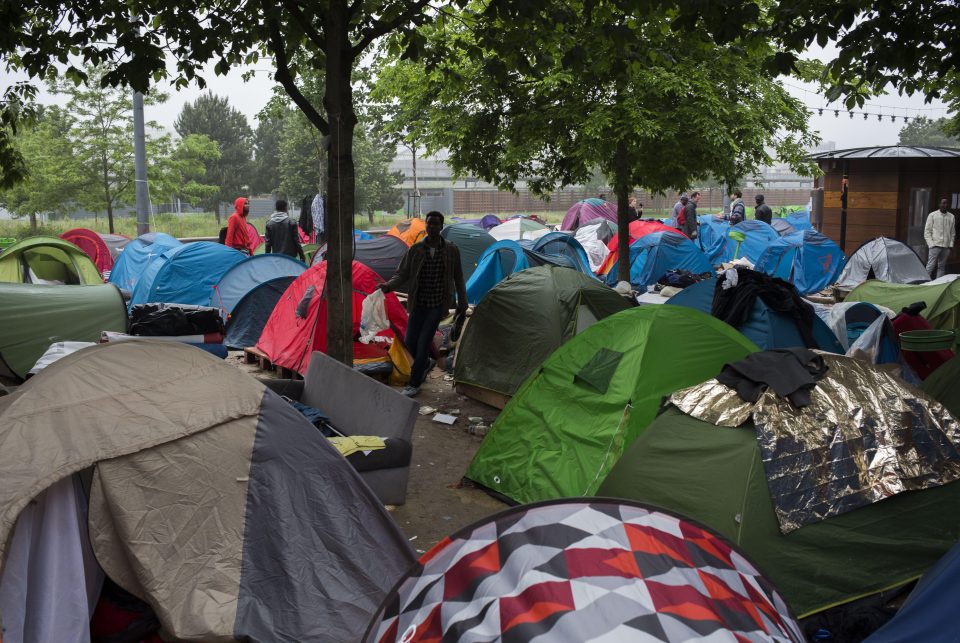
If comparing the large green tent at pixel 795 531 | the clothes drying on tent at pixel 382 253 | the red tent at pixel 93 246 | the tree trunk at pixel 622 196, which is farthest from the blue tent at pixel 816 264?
the red tent at pixel 93 246

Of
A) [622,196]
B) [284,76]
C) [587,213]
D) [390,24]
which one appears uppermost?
[390,24]

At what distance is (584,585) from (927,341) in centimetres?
545

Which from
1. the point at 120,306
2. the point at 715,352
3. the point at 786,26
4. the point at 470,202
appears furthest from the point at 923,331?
the point at 470,202

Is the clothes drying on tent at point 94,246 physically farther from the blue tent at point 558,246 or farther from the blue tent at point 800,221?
the blue tent at point 800,221

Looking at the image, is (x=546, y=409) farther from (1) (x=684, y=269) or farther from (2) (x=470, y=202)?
(2) (x=470, y=202)

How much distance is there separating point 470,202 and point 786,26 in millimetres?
51679

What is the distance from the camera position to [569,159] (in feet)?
35.2

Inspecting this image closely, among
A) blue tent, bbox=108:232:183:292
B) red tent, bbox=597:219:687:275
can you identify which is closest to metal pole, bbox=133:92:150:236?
blue tent, bbox=108:232:183:292

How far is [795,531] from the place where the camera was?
419cm

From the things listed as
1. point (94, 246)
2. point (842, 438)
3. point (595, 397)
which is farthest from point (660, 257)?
point (842, 438)

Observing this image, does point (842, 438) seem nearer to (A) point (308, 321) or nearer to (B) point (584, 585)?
(B) point (584, 585)

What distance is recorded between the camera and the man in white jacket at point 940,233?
15.2 metres

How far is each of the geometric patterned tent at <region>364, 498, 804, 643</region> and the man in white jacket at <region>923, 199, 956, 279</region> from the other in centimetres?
1452

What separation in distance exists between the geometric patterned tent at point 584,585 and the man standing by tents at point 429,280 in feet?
17.2
